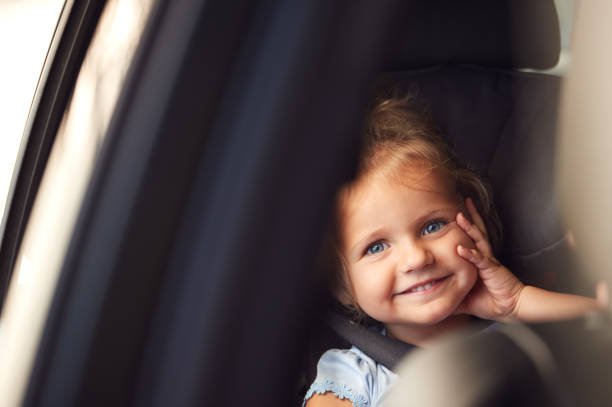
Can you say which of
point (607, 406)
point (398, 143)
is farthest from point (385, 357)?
point (607, 406)

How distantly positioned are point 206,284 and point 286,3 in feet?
0.65

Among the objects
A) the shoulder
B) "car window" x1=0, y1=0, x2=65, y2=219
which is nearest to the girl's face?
the shoulder

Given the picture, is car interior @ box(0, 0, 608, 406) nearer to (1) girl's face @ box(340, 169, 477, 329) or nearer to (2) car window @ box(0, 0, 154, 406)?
(2) car window @ box(0, 0, 154, 406)

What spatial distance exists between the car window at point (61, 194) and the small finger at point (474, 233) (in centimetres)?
82

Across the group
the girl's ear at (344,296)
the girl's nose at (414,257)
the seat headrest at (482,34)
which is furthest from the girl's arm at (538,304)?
the seat headrest at (482,34)

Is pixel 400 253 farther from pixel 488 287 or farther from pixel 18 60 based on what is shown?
pixel 18 60

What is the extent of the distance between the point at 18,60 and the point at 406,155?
2.36 ft

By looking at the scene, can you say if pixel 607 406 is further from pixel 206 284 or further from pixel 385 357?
pixel 385 357

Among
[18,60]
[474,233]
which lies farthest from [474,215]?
[18,60]

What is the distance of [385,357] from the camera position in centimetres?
105

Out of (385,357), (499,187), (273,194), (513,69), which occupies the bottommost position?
(385,357)

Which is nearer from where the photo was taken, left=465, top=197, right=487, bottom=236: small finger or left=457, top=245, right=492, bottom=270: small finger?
left=457, top=245, right=492, bottom=270: small finger

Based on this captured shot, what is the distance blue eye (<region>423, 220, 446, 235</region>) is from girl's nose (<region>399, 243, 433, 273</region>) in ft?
0.18

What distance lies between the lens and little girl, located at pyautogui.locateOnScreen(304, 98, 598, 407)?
1.05m
